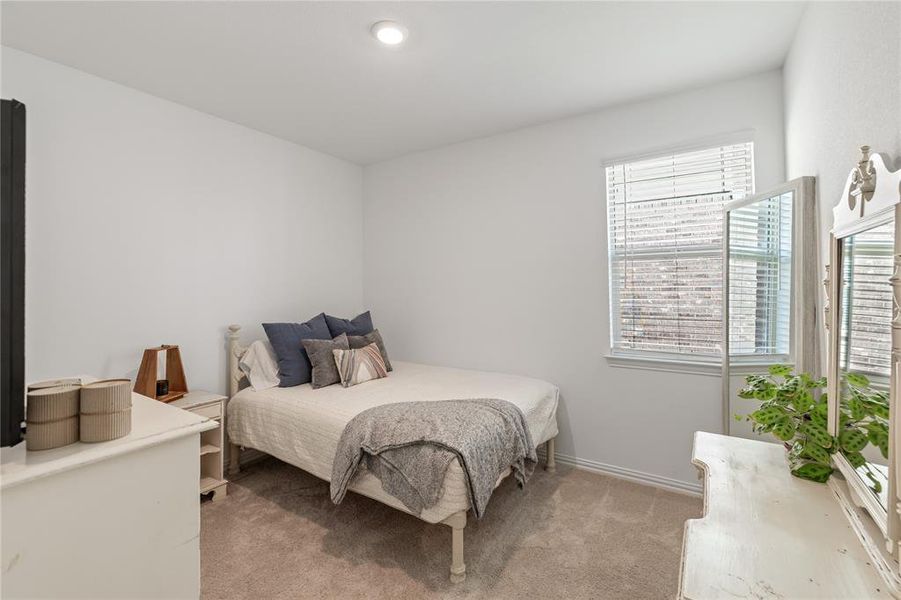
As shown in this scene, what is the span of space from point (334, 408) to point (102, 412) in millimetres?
1489

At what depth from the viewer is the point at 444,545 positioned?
215 cm

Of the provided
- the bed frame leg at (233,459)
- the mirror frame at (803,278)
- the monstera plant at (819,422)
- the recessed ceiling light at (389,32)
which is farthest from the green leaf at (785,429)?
the bed frame leg at (233,459)

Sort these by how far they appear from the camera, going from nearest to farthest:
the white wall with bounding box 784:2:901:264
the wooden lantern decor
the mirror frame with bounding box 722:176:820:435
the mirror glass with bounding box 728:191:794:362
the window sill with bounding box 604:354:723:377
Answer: the white wall with bounding box 784:2:901:264 → the mirror frame with bounding box 722:176:820:435 → the mirror glass with bounding box 728:191:794:362 → the wooden lantern decor → the window sill with bounding box 604:354:723:377

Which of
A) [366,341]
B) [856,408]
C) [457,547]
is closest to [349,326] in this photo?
[366,341]

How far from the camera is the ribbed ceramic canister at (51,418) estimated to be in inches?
35.8

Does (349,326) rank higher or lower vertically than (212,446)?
higher

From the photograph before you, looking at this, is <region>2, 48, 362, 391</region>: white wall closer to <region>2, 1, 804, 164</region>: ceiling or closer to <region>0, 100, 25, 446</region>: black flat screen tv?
<region>2, 1, 804, 164</region>: ceiling

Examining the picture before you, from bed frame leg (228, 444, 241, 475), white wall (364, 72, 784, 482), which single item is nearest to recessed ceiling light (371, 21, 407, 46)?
white wall (364, 72, 784, 482)

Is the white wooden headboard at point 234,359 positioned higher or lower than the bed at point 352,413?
higher

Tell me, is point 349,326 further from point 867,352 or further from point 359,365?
point 867,352

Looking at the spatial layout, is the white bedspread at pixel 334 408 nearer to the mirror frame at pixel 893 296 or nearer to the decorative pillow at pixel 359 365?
the decorative pillow at pixel 359 365

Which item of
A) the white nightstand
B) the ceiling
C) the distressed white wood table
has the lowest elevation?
the white nightstand

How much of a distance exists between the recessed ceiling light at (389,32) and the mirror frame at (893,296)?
6.16 ft

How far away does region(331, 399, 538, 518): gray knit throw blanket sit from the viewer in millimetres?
1861
